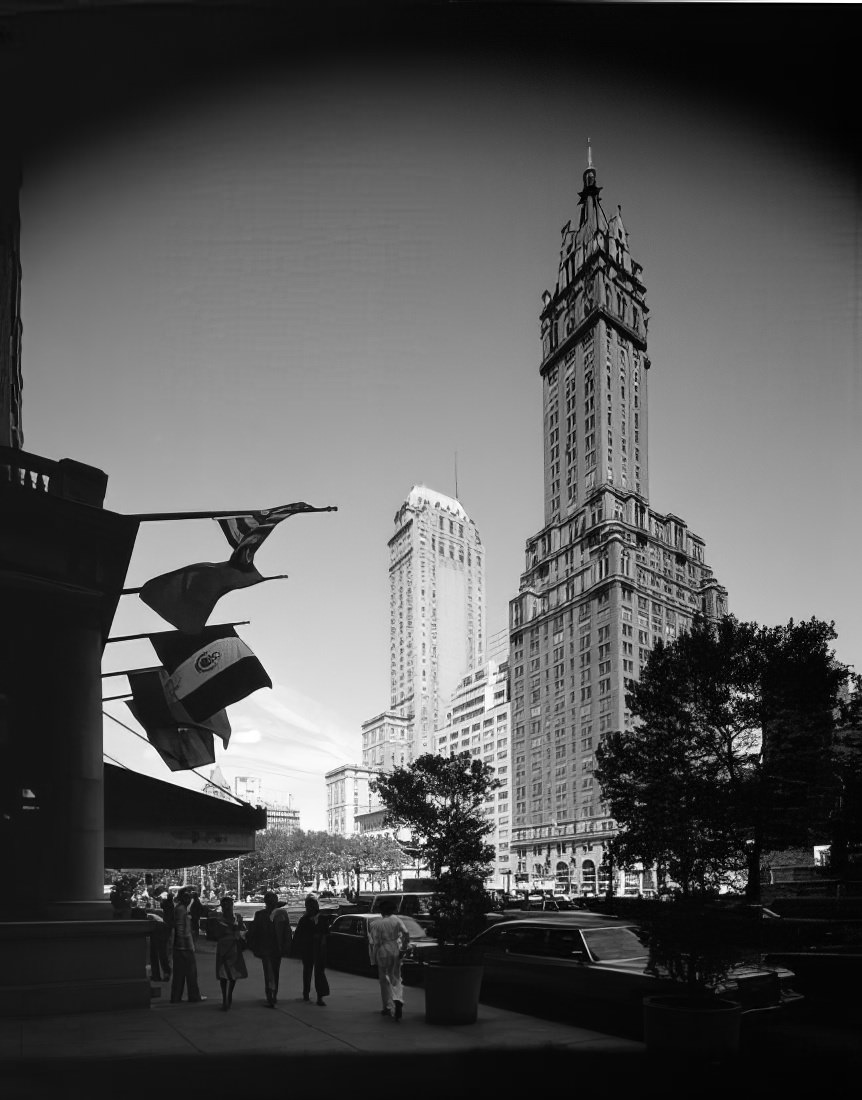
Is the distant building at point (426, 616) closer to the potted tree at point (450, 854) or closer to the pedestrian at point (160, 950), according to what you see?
the potted tree at point (450, 854)

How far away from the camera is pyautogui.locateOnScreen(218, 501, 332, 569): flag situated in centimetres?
1538

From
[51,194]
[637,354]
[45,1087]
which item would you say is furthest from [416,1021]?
[637,354]

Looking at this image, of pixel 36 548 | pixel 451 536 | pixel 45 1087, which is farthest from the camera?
pixel 451 536

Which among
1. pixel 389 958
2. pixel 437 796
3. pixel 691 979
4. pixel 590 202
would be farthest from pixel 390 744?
pixel 691 979

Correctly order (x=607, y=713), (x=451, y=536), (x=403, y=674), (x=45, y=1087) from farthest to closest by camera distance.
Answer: (x=607, y=713) → (x=403, y=674) → (x=451, y=536) → (x=45, y=1087)

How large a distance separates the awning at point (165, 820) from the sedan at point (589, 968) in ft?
19.2

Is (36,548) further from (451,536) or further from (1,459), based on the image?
(451,536)

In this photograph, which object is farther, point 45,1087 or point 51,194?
point 51,194

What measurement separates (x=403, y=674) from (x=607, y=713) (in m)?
11.3

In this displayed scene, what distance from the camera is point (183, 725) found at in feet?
55.5

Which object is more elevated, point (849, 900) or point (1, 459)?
point (1, 459)

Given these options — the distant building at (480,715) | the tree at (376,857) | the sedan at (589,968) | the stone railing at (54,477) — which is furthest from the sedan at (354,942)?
the tree at (376,857)

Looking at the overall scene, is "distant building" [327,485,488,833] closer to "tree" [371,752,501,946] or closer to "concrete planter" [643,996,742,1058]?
"tree" [371,752,501,946]

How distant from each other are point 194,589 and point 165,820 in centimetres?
480
